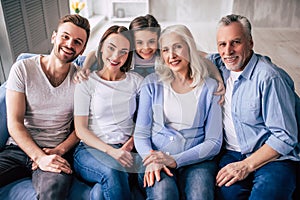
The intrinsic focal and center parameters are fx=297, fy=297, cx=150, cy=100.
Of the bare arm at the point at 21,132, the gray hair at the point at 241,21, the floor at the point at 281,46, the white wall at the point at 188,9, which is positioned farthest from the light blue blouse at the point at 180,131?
the white wall at the point at 188,9

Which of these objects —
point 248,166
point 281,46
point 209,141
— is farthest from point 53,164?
point 281,46

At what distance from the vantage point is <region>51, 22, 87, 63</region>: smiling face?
112cm

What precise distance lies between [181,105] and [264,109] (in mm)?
289

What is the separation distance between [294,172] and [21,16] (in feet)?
6.31

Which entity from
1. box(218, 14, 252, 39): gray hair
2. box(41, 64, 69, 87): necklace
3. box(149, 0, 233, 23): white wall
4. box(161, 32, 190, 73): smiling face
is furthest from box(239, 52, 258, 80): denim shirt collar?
box(149, 0, 233, 23): white wall

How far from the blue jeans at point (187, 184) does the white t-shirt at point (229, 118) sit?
127 millimetres

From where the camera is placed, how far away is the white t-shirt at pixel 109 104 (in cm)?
111

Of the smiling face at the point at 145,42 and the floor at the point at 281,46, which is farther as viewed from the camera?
the floor at the point at 281,46

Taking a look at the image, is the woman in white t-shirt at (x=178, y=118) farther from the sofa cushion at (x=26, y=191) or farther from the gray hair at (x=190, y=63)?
the sofa cushion at (x=26, y=191)

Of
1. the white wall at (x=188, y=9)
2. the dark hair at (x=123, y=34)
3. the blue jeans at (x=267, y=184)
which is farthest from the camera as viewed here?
the white wall at (x=188, y=9)

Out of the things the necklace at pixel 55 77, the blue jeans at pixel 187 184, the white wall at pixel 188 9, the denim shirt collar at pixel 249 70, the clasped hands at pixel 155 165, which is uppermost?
the white wall at pixel 188 9

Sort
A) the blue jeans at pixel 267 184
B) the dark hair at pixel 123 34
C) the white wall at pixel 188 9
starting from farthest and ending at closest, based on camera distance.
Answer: the white wall at pixel 188 9
the dark hair at pixel 123 34
the blue jeans at pixel 267 184

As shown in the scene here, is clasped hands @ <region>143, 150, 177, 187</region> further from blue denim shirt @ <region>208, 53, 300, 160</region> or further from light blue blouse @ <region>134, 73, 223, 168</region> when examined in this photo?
blue denim shirt @ <region>208, 53, 300, 160</region>

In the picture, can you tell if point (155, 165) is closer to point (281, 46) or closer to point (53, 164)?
point (53, 164)
